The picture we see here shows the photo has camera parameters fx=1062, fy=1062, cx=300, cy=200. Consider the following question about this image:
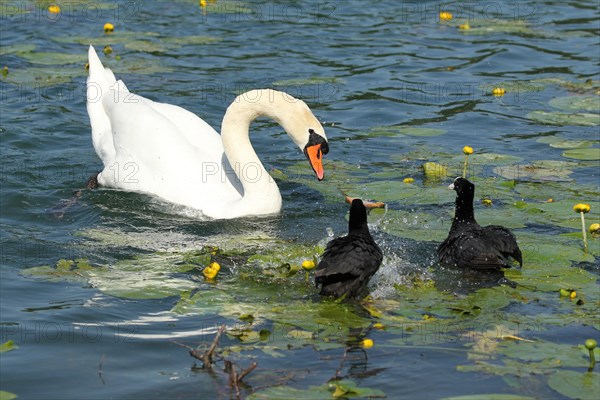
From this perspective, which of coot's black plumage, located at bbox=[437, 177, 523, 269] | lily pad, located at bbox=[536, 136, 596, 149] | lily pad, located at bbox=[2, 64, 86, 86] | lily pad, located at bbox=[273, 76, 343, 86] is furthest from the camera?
lily pad, located at bbox=[273, 76, 343, 86]

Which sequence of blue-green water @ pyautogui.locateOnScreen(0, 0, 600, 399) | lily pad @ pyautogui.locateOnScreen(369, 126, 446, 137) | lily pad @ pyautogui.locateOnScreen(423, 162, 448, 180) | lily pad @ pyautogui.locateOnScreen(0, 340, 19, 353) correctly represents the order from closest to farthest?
blue-green water @ pyautogui.locateOnScreen(0, 0, 600, 399) < lily pad @ pyautogui.locateOnScreen(0, 340, 19, 353) < lily pad @ pyautogui.locateOnScreen(423, 162, 448, 180) < lily pad @ pyautogui.locateOnScreen(369, 126, 446, 137)

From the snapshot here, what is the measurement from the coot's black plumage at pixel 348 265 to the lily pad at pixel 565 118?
511 cm

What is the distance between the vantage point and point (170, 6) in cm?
1628

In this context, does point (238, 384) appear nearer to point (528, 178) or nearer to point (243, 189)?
point (243, 189)

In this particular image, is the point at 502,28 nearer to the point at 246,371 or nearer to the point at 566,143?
the point at 566,143

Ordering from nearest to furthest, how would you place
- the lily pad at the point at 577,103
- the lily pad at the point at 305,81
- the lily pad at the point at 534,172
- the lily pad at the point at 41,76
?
the lily pad at the point at 534,172, the lily pad at the point at 577,103, the lily pad at the point at 41,76, the lily pad at the point at 305,81

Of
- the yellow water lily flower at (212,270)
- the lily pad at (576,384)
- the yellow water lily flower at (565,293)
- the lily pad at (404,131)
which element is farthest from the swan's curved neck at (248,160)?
the lily pad at (576,384)

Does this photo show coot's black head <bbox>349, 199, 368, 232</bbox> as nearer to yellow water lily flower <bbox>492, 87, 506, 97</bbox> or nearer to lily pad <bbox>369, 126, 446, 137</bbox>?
lily pad <bbox>369, 126, 446, 137</bbox>

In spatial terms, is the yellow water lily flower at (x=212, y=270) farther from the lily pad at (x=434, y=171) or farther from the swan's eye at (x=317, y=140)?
the lily pad at (x=434, y=171)

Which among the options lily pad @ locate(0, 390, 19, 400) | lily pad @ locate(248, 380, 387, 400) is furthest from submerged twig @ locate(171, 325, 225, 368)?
lily pad @ locate(0, 390, 19, 400)

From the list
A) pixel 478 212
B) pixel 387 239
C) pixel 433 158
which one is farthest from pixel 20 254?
pixel 433 158

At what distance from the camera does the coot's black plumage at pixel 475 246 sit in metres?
7.23

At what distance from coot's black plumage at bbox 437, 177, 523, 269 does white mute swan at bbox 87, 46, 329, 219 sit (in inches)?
54.0

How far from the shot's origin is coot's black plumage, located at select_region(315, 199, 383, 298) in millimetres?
6714
